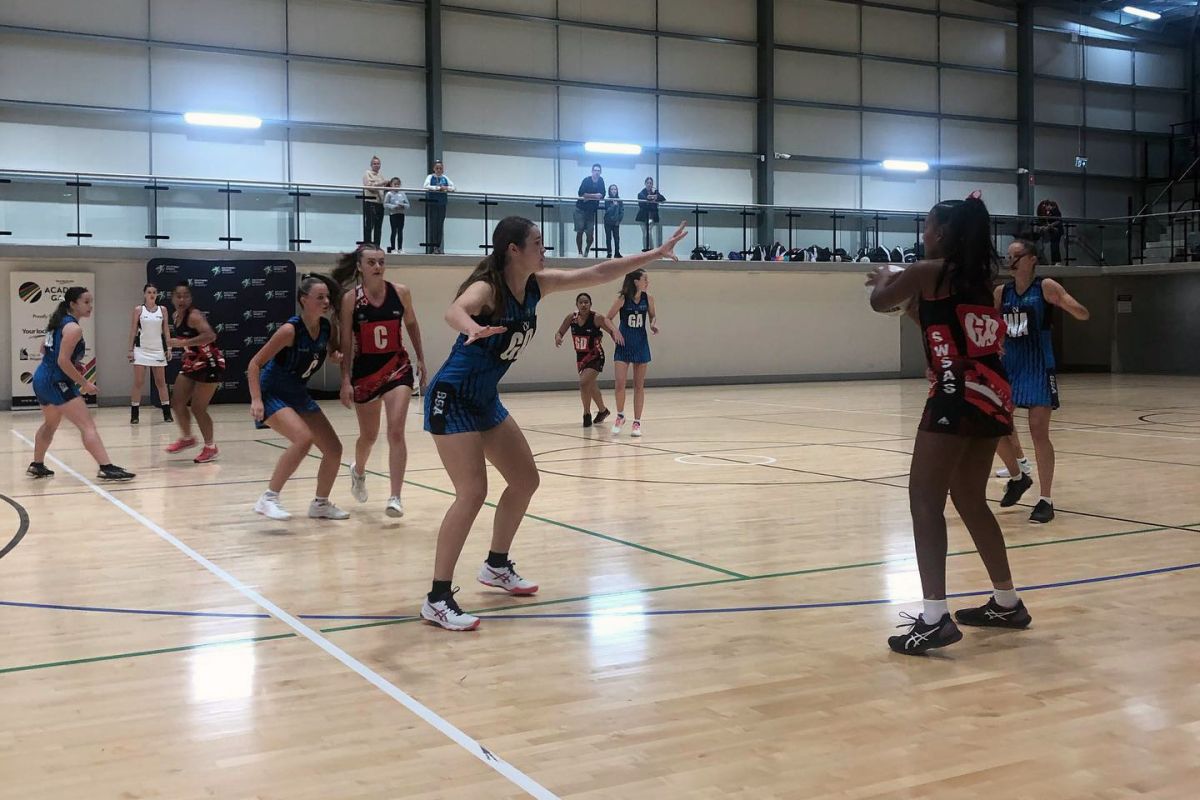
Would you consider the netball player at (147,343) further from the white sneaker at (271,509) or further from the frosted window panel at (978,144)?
the frosted window panel at (978,144)

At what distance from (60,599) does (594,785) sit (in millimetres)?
3714

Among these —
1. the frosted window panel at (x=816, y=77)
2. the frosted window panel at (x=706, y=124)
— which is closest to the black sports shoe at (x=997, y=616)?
the frosted window panel at (x=706, y=124)

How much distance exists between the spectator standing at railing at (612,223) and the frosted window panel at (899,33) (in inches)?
409

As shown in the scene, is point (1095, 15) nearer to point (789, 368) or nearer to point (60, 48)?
point (789, 368)

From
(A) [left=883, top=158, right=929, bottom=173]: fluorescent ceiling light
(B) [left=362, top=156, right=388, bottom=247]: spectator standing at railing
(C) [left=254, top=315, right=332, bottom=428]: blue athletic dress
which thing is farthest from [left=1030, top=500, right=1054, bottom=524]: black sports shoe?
(A) [left=883, top=158, right=929, bottom=173]: fluorescent ceiling light

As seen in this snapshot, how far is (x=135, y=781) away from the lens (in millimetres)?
3516

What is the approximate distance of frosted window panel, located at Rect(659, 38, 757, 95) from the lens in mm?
28797

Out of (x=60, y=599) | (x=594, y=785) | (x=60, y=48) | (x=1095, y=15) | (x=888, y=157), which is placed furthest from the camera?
(x=1095, y=15)

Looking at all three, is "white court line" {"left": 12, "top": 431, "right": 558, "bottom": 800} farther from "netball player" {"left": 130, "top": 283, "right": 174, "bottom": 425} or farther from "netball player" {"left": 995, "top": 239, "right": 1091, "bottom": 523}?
"netball player" {"left": 130, "top": 283, "right": 174, "bottom": 425}

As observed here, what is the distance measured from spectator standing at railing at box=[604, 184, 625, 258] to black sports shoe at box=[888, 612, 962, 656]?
66.7 ft

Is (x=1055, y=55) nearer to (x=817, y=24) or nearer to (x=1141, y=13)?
(x=1141, y=13)

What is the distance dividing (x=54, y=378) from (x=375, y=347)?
3945mm

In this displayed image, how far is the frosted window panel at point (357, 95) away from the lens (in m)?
25.1

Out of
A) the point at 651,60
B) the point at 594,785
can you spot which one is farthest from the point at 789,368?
the point at 594,785
